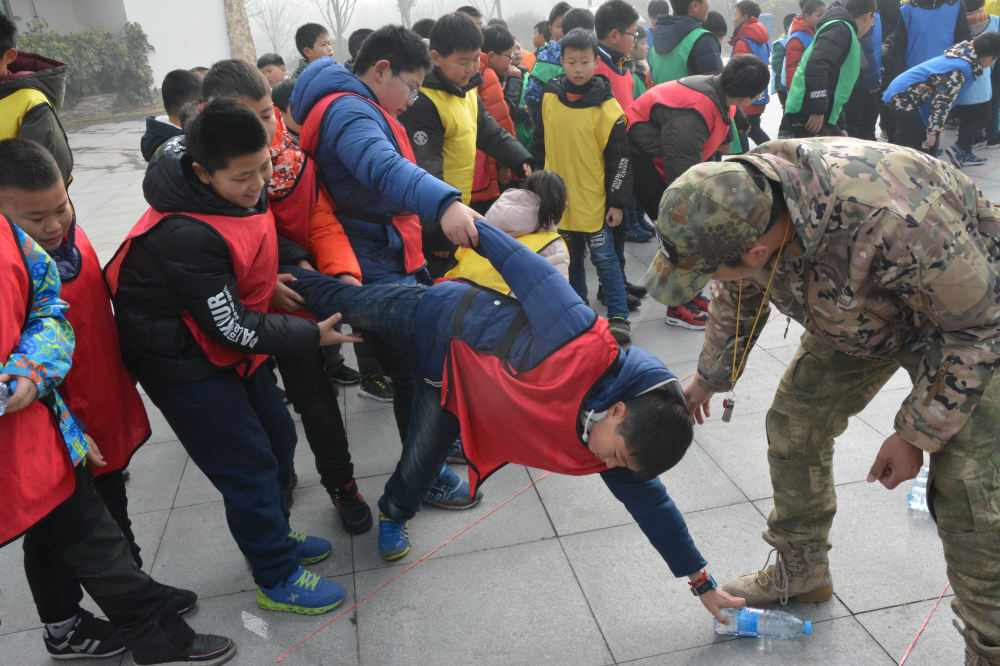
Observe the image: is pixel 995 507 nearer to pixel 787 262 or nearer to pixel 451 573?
pixel 787 262

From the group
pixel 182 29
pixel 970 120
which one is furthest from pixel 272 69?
pixel 182 29

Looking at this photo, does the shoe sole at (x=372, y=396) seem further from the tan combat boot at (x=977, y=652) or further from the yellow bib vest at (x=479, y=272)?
the tan combat boot at (x=977, y=652)

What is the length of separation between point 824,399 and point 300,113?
6.55 feet

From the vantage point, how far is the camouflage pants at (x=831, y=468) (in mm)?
1725

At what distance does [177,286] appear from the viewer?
197cm

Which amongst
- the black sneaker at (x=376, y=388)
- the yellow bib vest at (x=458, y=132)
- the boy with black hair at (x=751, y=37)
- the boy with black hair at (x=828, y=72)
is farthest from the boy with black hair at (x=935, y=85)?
the black sneaker at (x=376, y=388)

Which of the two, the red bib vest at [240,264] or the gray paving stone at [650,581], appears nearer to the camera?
the red bib vest at [240,264]

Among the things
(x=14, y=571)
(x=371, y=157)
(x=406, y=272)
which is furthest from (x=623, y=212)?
Result: (x=14, y=571)

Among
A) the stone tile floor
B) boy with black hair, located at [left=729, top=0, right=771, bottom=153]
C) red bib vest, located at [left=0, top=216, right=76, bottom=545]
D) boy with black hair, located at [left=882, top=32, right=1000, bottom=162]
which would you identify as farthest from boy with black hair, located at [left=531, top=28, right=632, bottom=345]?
boy with black hair, located at [left=729, top=0, right=771, bottom=153]

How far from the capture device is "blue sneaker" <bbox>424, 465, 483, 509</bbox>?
9.59 ft

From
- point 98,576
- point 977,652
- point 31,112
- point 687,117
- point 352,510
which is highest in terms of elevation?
point 31,112

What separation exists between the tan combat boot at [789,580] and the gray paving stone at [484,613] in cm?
52

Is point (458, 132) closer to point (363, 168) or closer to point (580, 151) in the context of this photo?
point (580, 151)

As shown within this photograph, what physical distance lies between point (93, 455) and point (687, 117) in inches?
132
